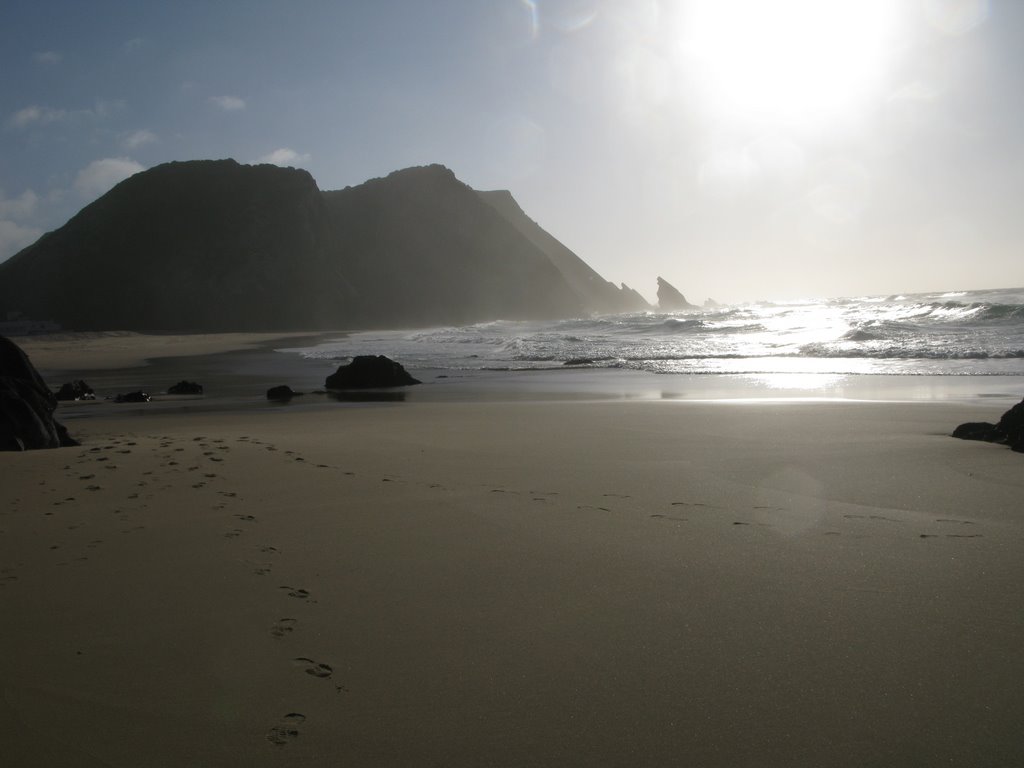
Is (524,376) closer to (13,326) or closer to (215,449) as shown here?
(215,449)

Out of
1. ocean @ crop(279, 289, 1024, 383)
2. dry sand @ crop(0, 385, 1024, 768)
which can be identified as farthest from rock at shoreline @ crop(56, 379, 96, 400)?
dry sand @ crop(0, 385, 1024, 768)

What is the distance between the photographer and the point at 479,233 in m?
106

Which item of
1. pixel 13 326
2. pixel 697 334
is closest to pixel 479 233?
pixel 13 326

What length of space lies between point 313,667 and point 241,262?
78847 millimetres

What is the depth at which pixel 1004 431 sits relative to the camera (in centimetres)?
588

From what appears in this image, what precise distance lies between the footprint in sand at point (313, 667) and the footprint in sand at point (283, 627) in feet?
0.65

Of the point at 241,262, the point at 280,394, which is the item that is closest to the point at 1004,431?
the point at 280,394

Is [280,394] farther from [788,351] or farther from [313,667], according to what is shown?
[788,351]

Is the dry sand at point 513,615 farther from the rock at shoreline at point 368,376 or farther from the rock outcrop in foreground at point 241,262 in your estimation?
the rock outcrop in foreground at point 241,262

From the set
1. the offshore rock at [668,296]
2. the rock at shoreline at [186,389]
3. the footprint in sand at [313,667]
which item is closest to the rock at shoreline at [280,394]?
the rock at shoreline at [186,389]

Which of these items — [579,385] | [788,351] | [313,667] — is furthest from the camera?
[788,351]

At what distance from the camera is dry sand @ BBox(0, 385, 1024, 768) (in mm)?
1785

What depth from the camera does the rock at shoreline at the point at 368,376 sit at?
13781 mm

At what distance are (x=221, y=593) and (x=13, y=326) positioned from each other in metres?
64.3
